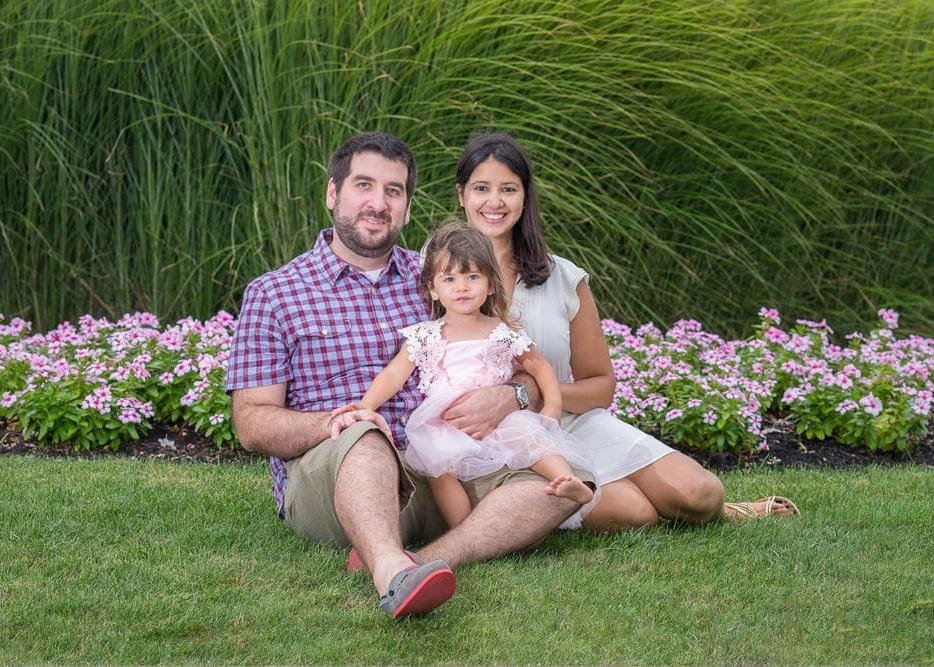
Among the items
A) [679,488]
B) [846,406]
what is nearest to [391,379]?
[679,488]

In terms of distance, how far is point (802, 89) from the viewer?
683cm

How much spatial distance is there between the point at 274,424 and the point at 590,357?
109 centimetres

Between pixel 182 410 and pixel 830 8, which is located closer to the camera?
pixel 182 410

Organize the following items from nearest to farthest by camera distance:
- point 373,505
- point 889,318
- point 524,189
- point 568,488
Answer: point 373,505 → point 568,488 → point 524,189 → point 889,318

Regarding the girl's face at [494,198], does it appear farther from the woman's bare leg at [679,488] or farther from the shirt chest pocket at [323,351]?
the woman's bare leg at [679,488]

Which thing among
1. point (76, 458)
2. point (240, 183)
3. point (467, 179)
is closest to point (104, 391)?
point (76, 458)

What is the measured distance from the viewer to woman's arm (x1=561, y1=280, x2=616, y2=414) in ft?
13.5

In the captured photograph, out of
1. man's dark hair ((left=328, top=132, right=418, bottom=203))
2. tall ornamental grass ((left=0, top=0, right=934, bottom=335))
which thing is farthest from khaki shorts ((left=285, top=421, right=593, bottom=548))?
tall ornamental grass ((left=0, top=0, right=934, bottom=335))

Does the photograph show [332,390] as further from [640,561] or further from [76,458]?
[76,458]

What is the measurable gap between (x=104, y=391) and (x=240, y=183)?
1.62 metres

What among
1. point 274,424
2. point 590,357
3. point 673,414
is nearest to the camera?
point 274,424

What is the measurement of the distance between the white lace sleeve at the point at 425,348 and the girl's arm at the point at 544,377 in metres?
0.26

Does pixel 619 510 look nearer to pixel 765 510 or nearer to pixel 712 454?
pixel 765 510

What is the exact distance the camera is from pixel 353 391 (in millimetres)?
3811
